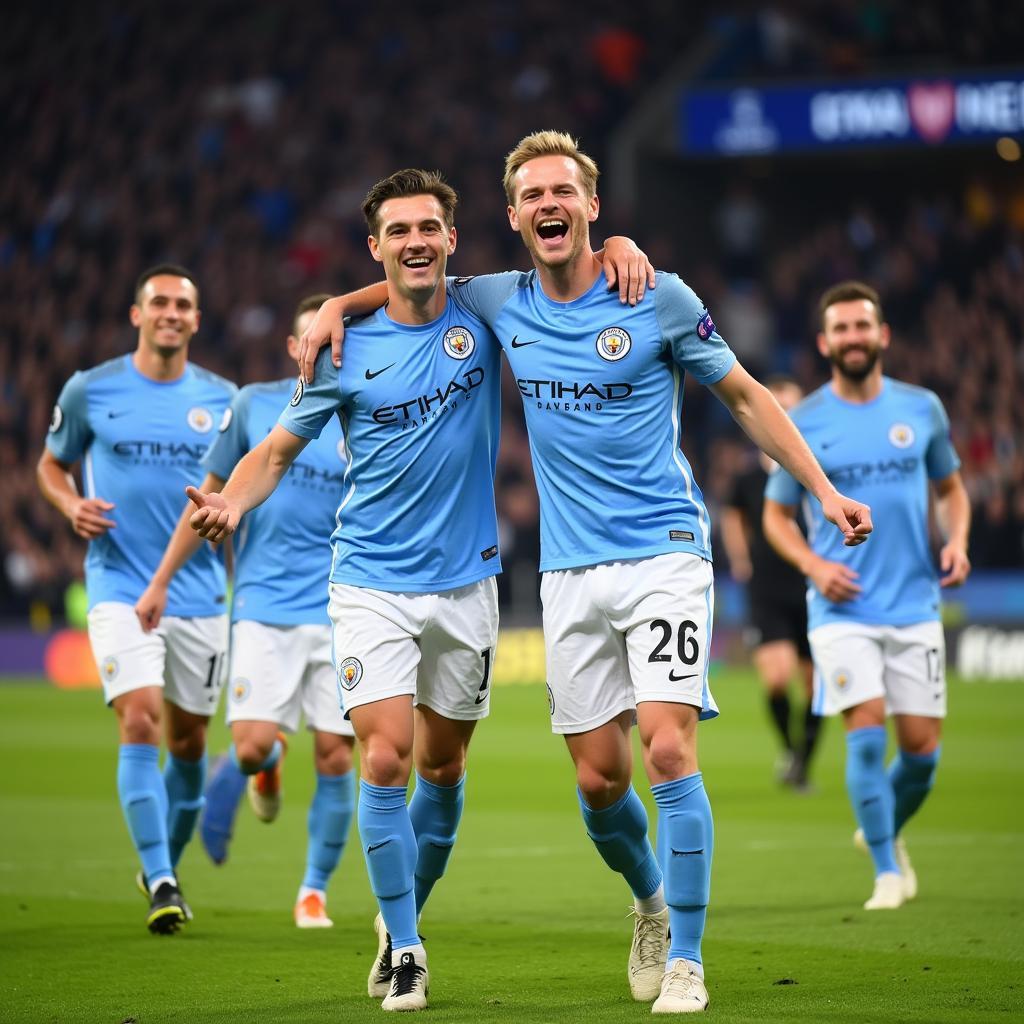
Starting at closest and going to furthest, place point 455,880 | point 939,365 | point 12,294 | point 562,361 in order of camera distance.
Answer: point 562,361
point 455,880
point 939,365
point 12,294

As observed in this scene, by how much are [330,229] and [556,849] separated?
1983cm

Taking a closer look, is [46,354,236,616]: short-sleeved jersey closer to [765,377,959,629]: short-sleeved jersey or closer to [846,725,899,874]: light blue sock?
[765,377,959,629]: short-sleeved jersey

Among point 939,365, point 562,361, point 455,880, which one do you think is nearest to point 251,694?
point 455,880

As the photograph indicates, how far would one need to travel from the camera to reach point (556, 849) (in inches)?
400

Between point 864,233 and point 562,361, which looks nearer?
point 562,361

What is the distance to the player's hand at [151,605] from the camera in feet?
25.3

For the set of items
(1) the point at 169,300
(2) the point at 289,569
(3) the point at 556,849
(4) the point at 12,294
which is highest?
(4) the point at 12,294

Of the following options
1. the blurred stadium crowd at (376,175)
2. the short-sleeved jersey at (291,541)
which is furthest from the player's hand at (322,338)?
the blurred stadium crowd at (376,175)

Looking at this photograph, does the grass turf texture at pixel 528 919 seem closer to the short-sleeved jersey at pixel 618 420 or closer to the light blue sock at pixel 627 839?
the light blue sock at pixel 627 839

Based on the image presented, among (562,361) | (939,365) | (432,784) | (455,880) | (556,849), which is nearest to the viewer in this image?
(562,361)

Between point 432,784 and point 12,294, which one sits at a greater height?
point 12,294

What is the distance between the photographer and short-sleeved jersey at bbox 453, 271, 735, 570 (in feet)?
19.5

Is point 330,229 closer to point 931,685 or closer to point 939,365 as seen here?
point 939,365

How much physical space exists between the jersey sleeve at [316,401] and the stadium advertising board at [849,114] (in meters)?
21.7
